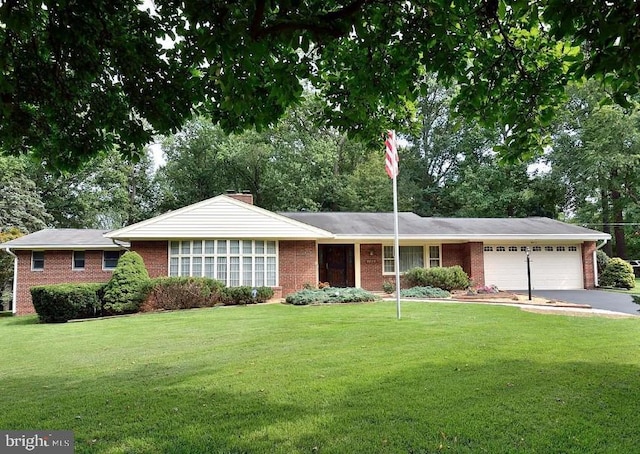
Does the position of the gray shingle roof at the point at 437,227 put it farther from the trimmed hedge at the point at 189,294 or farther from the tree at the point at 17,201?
the tree at the point at 17,201

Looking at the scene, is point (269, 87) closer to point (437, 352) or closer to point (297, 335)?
point (437, 352)

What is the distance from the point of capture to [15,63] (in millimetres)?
4988

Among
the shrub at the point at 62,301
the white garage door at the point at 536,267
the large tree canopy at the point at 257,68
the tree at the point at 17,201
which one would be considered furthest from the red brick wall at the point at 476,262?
the tree at the point at 17,201

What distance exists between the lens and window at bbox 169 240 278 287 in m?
18.1

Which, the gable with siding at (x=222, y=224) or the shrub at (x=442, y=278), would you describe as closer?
the gable with siding at (x=222, y=224)

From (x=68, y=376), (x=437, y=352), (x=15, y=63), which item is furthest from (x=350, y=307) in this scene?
(x=15, y=63)

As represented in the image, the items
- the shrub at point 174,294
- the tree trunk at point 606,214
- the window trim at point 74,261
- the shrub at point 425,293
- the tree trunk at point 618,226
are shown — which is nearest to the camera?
the shrub at point 174,294

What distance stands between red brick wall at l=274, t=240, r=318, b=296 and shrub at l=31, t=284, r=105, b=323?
7.19m

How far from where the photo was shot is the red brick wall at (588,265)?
21172 mm

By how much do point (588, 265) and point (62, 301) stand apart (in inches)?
886

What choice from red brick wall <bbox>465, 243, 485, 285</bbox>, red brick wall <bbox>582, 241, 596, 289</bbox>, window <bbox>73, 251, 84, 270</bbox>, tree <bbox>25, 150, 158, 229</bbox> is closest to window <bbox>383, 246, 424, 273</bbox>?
red brick wall <bbox>465, 243, 485, 285</bbox>

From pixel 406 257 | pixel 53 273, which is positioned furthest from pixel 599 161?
pixel 53 273

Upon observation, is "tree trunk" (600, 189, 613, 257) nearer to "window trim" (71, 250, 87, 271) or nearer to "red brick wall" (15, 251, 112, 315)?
"red brick wall" (15, 251, 112, 315)

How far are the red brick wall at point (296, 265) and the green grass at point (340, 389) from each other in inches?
342
